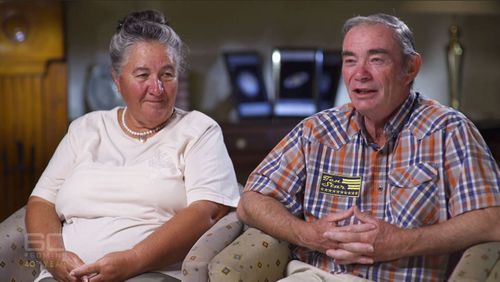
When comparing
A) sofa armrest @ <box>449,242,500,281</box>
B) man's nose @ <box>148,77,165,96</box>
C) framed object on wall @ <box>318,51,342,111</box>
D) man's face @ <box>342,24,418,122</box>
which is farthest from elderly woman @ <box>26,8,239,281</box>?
framed object on wall @ <box>318,51,342,111</box>

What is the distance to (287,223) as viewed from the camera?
234 centimetres

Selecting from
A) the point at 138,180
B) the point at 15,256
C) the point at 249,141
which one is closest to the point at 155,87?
the point at 138,180

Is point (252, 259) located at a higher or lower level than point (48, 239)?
higher

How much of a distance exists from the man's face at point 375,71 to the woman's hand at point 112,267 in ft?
→ 2.66

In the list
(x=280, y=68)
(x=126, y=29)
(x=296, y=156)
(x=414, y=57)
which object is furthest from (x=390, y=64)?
(x=280, y=68)

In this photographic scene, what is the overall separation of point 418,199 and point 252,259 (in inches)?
19.7

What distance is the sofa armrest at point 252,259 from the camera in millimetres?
2180

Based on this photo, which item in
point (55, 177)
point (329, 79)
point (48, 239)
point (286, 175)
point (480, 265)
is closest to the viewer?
point (480, 265)

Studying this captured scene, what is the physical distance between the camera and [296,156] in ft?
8.07

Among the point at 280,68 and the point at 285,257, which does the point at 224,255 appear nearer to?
the point at 285,257

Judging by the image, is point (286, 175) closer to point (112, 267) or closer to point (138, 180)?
point (138, 180)

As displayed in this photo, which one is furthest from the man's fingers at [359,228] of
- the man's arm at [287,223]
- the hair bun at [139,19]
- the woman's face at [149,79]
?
the hair bun at [139,19]

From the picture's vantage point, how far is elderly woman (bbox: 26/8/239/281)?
2467mm

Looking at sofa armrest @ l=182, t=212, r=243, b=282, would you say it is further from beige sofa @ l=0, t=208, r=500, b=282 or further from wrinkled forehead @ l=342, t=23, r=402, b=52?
wrinkled forehead @ l=342, t=23, r=402, b=52
